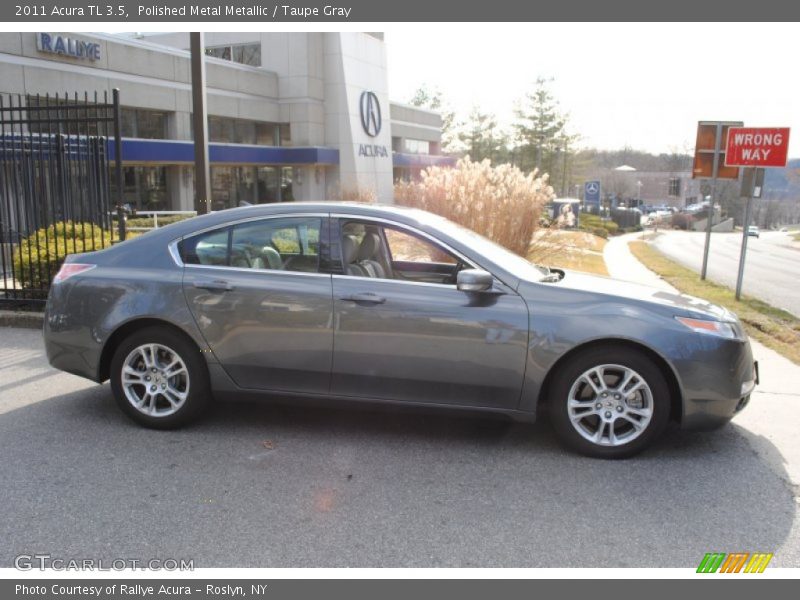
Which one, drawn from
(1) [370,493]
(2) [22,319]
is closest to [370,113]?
(2) [22,319]

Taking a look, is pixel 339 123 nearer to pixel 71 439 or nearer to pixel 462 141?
pixel 71 439

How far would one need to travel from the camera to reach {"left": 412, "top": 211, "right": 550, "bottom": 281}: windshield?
4688 millimetres

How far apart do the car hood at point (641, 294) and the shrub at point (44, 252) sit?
6111 millimetres

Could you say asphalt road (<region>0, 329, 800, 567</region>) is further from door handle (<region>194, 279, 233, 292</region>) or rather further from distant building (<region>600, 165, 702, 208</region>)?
distant building (<region>600, 165, 702, 208</region>)

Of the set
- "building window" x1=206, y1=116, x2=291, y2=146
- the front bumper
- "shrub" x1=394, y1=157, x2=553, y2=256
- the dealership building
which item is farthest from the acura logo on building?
the front bumper

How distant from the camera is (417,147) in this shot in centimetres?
6272

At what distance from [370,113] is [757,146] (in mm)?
31934

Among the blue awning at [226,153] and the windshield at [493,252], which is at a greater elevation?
the blue awning at [226,153]

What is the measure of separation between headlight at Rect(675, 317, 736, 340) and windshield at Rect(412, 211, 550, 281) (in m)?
0.96

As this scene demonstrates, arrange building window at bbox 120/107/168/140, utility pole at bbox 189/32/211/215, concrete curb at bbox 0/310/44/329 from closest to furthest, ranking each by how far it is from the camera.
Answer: concrete curb at bbox 0/310/44/329
utility pole at bbox 189/32/211/215
building window at bbox 120/107/168/140

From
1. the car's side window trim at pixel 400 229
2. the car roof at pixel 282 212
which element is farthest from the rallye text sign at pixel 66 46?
the car's side window trim at pixel 400 229

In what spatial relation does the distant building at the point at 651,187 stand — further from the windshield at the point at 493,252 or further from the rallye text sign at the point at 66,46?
the windshield at the point at 493,252

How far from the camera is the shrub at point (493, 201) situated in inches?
476

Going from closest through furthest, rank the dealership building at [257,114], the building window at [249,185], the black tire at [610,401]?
the black tire at [610,401] < the dealership building at [257,114] < the building window at [249,185]
